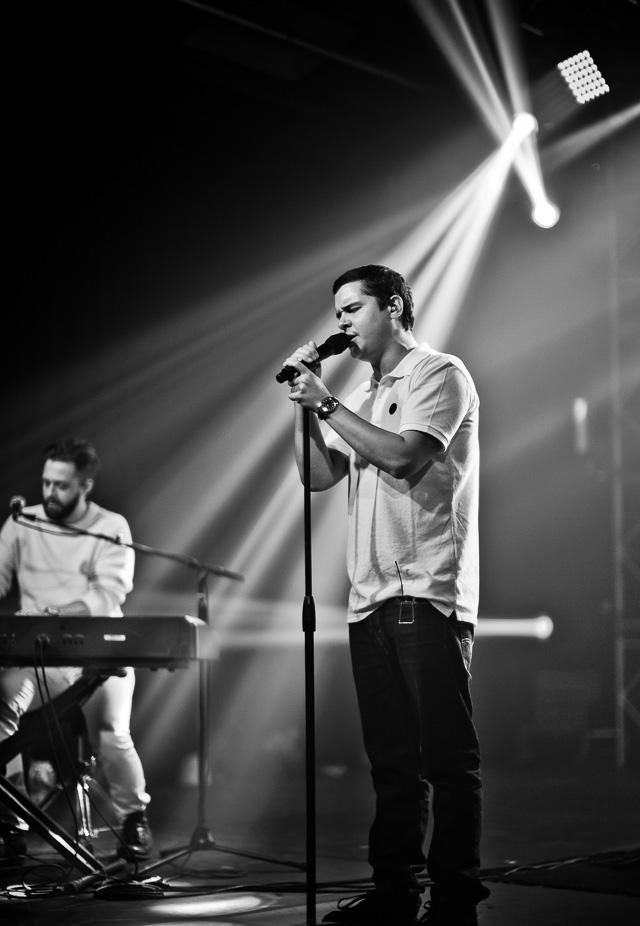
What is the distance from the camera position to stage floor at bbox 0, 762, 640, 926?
8.52 feet

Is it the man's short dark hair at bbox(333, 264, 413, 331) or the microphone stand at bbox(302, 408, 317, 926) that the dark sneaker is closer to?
the microphone stand at bbox(302, 408, 317, 926)

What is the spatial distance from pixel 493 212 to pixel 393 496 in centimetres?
499

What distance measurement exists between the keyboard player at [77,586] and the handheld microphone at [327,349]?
1678 millimetres

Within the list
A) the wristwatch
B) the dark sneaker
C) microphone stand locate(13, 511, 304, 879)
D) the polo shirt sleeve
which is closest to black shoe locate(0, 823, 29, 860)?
microphone stand locate(13, 511, 304, 879)

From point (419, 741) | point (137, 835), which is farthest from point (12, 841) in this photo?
point (419, 741)

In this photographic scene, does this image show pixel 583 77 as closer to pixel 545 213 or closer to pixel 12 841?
pixel 545 213

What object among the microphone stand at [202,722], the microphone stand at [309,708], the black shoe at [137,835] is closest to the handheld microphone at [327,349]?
the microphone stand at [309,708]

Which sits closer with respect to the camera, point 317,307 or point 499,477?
point 317,307

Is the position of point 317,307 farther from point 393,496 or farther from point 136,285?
point 393,496

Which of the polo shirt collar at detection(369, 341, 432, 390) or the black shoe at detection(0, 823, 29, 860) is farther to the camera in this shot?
the black shoe at detection(0, 823, 29, 860)

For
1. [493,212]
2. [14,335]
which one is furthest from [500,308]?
[14,335]

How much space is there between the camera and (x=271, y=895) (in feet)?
9.39

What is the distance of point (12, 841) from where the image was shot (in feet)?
11.0

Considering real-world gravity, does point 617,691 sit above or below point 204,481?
below
